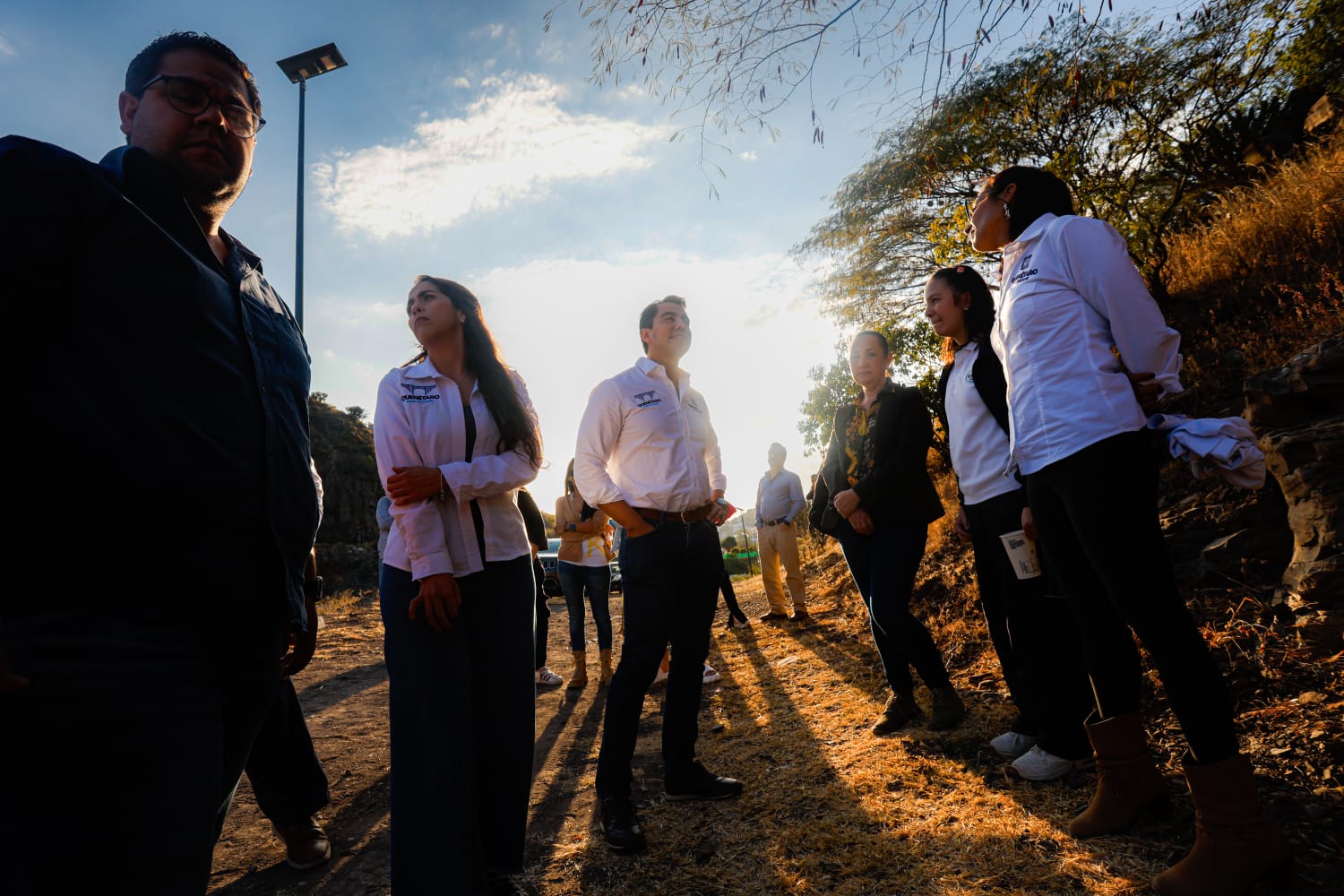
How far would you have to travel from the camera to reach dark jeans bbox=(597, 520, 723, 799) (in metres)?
3.05

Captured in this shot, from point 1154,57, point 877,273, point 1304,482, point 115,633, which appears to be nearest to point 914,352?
point 877,273

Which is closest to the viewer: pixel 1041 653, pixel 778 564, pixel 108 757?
pixel 108 757

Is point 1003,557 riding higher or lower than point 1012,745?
higher

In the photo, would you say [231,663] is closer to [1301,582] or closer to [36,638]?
[36,638]

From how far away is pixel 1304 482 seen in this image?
3207mm

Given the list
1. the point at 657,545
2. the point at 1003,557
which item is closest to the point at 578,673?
the point at 657,545

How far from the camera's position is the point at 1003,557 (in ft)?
10.4

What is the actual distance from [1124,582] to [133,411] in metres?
2.49

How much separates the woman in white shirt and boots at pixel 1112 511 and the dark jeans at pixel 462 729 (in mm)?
1887

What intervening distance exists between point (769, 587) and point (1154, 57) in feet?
28.1

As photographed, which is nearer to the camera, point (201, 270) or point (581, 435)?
point (201, 270)

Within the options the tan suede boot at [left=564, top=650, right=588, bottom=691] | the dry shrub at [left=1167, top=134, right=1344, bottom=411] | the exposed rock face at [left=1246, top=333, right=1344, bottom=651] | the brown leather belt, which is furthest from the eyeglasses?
the dry shrub at [left=1167, top=134, right=1344, bottom=411]

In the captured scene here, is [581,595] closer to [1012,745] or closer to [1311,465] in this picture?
[1012,745]

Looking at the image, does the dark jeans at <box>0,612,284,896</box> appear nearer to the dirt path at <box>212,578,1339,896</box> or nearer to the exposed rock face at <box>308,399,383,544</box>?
the dirt path at <box>212,578,1339,896</box>
